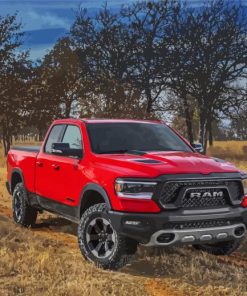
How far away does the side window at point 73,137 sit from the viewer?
23.4ft

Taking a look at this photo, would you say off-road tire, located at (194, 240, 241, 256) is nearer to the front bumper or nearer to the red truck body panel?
the front bumper

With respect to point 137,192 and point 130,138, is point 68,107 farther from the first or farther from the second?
point 137,192

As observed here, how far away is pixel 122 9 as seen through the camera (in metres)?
36.1

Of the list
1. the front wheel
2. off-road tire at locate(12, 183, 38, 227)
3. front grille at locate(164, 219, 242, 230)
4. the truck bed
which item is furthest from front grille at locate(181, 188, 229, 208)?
off-road tire at locate(12, 183, 38, 227)

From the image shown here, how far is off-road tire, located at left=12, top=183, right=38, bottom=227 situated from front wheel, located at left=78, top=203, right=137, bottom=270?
2601mm

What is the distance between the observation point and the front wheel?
5.82 metres

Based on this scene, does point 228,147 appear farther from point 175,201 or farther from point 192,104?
point 175,201

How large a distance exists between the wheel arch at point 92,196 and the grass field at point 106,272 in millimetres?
679

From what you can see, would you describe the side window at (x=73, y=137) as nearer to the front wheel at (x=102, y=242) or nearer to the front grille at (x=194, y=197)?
the front wheel at (x=102, y=242)

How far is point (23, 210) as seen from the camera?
8695 millimetres

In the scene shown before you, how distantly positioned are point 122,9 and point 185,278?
106 ft

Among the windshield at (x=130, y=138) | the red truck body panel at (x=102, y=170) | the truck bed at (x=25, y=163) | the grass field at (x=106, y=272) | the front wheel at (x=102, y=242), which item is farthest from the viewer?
the truck bed at (x=25, y=163)

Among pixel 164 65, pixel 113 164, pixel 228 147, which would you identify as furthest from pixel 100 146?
pixel 228 147

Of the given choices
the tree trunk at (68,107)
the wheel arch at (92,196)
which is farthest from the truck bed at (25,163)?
the tree trunk at (68,107)
